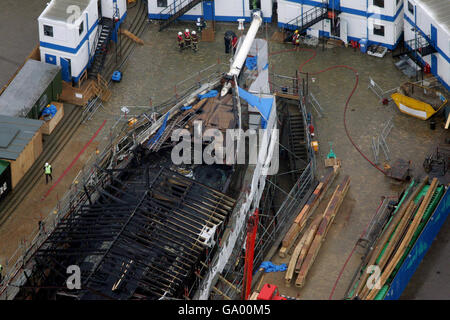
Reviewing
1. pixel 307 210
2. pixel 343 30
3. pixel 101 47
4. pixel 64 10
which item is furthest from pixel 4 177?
pixel 343 30

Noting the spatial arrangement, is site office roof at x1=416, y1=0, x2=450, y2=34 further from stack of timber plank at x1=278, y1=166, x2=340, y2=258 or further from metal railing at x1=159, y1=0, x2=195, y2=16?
metal railing at x1=159, y1=0, x2=195, y2=16

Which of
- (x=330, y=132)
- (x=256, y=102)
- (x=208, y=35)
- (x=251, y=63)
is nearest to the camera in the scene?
(x=256, y=102)

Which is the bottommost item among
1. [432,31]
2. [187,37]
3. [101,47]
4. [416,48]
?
[187,37]

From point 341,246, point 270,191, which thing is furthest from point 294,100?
point 341,246

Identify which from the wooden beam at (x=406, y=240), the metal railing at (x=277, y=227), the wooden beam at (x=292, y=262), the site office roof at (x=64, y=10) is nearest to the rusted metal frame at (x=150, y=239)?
the metal railing at (x=277, y=227)

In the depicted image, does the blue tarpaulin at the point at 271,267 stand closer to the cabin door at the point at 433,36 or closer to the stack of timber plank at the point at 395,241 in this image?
the stack of timber plank at the point at 395,241

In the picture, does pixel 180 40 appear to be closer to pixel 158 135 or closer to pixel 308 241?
pixel 158 135
